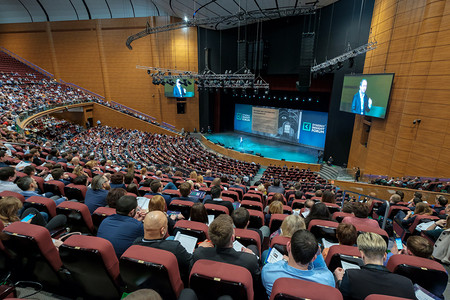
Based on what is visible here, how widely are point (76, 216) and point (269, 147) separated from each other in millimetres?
21871

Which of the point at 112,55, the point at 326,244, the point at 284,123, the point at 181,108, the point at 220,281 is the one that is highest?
the point at 112,55

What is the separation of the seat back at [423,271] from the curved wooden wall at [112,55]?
84.0ft

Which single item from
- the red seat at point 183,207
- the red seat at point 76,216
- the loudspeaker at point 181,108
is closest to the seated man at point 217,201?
the red seat at point 183,207

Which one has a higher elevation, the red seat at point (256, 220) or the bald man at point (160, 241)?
the bald man at point (160, 241)

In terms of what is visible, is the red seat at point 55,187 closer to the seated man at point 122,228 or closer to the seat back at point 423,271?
the seated man at point 122,228

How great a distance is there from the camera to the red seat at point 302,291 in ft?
5.09

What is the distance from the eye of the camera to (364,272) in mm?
1973

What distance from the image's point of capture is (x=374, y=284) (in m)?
1.90

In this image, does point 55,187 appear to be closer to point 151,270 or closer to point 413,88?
point 151,270

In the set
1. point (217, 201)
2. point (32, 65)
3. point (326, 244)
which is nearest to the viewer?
point (326, 244)

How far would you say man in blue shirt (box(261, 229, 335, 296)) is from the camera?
1.95 meters

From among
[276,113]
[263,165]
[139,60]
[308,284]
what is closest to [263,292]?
[308,284]

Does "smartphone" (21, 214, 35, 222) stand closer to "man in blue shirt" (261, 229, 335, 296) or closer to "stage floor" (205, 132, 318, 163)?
"man in blue shirt" (261, 229, 335, 296)

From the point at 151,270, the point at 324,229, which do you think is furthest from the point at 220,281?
the point at 324,229
